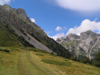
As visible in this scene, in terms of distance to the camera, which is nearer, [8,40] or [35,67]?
[35,67]

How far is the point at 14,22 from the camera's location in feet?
563

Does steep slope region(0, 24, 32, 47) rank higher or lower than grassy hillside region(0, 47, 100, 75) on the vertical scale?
higher

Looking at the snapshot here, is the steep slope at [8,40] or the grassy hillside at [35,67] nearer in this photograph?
the grassy hillside at [35,67]

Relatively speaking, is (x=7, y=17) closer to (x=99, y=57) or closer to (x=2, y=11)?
(x=2, y=11)

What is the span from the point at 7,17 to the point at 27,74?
178241 mm

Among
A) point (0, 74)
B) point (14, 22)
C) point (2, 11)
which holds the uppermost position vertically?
point (2, 11)

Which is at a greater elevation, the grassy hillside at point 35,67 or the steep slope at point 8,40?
the steep slope at point 8,40

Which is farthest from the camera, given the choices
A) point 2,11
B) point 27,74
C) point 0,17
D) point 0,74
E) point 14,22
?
point 14,22

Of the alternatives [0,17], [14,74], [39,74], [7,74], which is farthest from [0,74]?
[0,17]

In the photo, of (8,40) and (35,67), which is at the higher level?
(8,40)

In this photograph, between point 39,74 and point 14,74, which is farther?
point 39,74

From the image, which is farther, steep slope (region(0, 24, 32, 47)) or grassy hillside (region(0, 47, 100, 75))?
steep slope (region(0, 24, 32, 47))

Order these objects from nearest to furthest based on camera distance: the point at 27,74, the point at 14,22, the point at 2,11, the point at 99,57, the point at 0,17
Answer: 1. the point at 27,74
2. the point at 99,57
3. the point at 0,17
4. the point at 2,11
5. the point at 14,22

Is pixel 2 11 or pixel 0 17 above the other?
pixel 2 11
